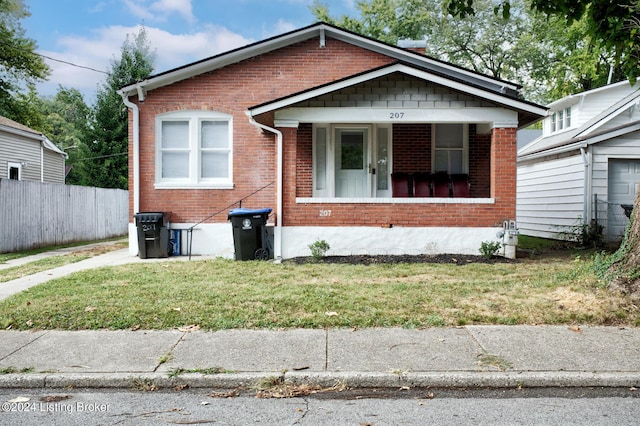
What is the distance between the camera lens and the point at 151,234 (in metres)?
12.2

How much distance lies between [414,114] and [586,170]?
6578mm

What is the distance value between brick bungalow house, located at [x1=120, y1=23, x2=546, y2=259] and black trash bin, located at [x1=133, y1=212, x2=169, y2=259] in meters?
0.77

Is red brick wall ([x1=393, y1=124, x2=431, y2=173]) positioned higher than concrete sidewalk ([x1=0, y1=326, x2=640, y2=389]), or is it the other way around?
red brick wall ([x1=393, y1=124, x2=431, y2=173])

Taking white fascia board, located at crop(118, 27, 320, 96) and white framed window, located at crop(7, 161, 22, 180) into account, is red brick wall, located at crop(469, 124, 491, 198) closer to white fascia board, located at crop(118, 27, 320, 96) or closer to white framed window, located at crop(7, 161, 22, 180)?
white fascia board, located at crop(118, 27, 320, 96)

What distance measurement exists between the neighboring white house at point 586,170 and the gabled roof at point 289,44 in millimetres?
2666

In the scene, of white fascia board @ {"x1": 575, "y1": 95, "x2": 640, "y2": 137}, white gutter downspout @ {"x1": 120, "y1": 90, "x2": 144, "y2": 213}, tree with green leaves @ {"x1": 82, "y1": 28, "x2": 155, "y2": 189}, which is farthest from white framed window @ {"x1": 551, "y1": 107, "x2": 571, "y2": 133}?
tree with green leaves @ {"x1": 82, "y1": 28, "x2": 155, "y2": 189}

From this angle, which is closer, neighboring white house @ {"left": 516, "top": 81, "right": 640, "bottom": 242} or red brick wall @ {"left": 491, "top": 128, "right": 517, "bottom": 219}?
red brick wall @ {"left": 491, "top": 128, "right": 517, "bottom": 219}

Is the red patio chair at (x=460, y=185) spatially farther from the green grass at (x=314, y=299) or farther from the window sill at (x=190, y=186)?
the window sill at (x=190, y=186)

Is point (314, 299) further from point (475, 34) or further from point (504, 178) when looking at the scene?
point (475, 34)

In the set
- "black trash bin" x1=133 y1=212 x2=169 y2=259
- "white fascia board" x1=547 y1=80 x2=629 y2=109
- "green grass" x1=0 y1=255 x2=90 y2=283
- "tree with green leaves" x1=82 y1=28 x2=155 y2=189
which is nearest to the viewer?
"green grass" x1=0 y1=255 x2=90 y2=283

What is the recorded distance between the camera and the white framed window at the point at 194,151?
43.1 ft

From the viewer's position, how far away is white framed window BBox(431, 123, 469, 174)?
1415 cm

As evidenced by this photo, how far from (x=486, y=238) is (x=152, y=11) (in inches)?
1105

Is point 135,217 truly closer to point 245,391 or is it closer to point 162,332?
point 162,332
